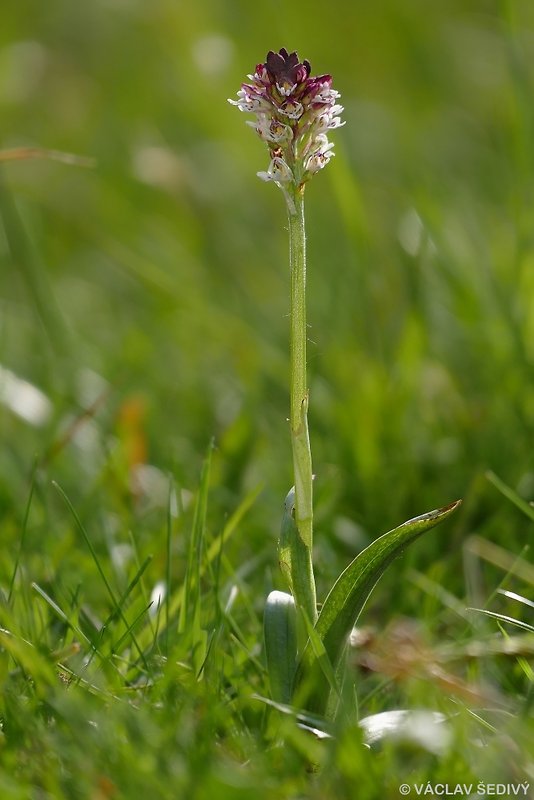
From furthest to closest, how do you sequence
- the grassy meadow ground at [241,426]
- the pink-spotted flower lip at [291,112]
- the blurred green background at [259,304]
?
the blurred green background at [259,304], the pink-spotted flower lip at [291,112], the grassy meadow ground at [241,426]

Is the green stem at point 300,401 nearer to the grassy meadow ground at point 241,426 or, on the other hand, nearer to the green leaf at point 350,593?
the green leaf at point 350,593

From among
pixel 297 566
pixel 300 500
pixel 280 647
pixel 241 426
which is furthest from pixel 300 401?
pixel 241 426

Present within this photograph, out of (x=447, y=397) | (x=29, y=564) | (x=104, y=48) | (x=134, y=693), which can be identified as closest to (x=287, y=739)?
(x=134, y=693)

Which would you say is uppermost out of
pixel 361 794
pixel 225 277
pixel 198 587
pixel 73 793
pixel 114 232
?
→ pixel 114 232

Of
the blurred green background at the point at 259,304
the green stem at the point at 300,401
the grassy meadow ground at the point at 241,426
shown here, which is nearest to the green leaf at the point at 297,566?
the green stem at the point at 300,401

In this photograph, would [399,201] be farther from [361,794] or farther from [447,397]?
[361,794]

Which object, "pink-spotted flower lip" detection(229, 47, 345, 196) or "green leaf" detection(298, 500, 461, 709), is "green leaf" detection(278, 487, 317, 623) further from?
"pink-spotted flower lip" detection(229, 47, 345, 196)

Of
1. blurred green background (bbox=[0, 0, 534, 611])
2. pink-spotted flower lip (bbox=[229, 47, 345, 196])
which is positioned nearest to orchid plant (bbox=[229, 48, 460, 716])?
pink-spotted flower lip (bbox=[229, 47, 345, 196])

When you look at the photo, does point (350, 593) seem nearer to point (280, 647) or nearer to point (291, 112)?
point (280, 647)
